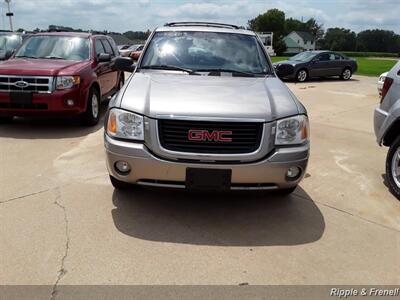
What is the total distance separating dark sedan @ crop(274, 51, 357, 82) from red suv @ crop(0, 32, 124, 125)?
12.1 meters

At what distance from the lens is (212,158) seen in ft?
11.7

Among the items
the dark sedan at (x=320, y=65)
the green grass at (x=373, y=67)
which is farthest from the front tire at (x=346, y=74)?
the green grass at (x=373, y=67)

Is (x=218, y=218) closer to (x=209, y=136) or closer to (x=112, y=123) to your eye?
(x=209, y=136)

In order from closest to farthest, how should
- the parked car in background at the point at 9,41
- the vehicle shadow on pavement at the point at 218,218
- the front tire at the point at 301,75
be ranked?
1. the vehicle shadow on pavement at the point at 218,218
2. the parked car in background at the point at 9,41
3. the front tire at the point at 301,75

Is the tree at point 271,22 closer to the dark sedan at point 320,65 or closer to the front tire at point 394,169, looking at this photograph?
the dark sedan at point 320,65

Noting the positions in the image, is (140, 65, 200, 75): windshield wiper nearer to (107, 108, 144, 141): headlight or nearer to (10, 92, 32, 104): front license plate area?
(107, 108, 144, 141): headlight

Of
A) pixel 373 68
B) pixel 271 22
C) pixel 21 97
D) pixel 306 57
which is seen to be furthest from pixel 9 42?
pixel 271 22

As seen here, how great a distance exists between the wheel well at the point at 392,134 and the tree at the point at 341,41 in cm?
11837

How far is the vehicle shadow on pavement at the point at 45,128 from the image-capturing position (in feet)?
23.2

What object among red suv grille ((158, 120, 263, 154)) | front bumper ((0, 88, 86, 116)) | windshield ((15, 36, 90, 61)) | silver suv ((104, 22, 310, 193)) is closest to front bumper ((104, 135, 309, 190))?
silver suv ((104, 22, 310, 193))

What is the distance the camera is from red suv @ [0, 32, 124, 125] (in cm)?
696
